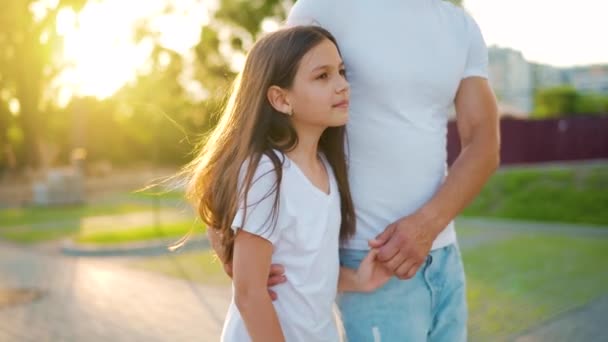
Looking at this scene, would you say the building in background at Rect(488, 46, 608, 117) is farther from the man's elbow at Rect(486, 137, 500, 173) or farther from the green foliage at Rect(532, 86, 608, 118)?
the man's elbow at Rect(486, 137, 500, 173)

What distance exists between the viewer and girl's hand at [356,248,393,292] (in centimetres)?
187

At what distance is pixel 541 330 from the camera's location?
18.2 feet

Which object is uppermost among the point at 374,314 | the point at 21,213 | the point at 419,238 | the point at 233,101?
the point at 233,101

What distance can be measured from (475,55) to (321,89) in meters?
0.48

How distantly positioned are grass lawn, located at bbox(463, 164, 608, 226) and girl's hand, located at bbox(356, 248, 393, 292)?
1104 centimetres

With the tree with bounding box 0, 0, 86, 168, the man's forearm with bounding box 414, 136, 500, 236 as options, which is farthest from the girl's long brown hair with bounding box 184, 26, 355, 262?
the tree with bounding box 0, 0, 86, 168

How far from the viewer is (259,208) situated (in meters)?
1.73

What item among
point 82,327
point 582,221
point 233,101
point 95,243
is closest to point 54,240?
point 95,243

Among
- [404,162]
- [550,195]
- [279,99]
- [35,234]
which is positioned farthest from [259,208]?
[550,195]

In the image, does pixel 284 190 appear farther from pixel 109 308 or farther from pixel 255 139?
pixel 109 308

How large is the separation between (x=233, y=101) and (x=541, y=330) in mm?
4287

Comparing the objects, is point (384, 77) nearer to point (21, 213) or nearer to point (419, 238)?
point (419, 238)

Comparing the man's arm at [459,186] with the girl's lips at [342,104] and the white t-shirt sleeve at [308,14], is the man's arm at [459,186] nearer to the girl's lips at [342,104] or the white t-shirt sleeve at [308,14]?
the girl's lips at [342,104]

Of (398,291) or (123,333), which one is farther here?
(123,333)
